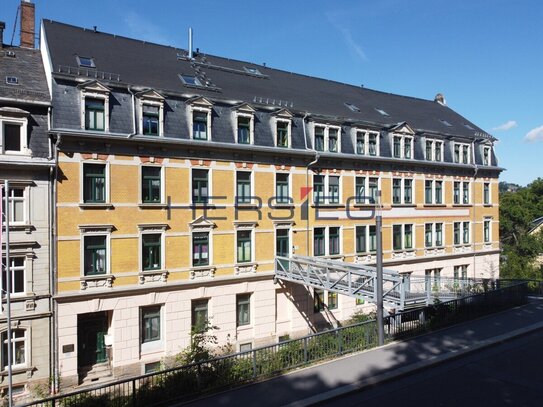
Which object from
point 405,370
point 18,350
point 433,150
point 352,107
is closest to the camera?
point 405,370

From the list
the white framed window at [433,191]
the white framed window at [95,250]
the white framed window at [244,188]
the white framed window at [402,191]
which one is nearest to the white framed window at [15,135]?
the white framed window at [95,250]

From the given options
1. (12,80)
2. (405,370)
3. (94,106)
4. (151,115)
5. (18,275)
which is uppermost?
(12,80)

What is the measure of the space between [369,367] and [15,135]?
45.5ft

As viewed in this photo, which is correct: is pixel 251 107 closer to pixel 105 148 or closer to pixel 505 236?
pixel 105 148

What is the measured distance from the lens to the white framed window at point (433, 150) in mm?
27712

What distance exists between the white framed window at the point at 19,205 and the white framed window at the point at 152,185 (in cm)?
408

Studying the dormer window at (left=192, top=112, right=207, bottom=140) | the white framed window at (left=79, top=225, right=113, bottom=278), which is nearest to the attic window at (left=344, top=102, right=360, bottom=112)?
the dormer window at (left=192, top=112, right=207, bottom=140)

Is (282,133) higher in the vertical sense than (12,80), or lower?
lower

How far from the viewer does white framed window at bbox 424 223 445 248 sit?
91.7 feet

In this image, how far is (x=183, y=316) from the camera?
18.6 metres

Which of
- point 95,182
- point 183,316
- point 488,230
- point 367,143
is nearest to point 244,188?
point 183,316

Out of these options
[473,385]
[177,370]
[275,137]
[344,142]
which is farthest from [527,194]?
[177,370]

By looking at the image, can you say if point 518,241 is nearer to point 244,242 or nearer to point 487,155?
point 487,155

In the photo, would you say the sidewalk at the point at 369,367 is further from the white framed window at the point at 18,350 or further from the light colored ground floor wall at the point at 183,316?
the white framed window at the point at 18,350
